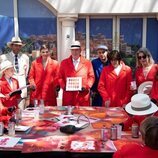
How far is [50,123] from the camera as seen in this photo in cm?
363

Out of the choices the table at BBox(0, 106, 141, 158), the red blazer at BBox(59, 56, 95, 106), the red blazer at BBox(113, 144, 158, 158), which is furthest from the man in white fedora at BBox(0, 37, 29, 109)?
the red blazer at BBox(113, 144, 158, 158)

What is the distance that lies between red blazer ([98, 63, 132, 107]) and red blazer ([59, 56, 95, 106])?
33cm

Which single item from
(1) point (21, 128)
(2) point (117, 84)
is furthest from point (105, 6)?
(1) point (21, 128)

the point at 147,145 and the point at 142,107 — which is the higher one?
the point at 142,107

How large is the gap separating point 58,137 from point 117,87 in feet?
5.88

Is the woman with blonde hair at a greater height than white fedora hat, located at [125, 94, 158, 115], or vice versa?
the woman with blonde hair

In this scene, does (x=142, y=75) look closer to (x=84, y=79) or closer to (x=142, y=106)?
(x=84, y=79)

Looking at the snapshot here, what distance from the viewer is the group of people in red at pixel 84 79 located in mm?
4293

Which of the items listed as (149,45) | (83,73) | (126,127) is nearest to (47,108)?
(83,73)

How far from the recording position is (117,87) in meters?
4.67

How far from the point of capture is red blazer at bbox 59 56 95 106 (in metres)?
4.88

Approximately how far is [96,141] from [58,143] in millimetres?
364

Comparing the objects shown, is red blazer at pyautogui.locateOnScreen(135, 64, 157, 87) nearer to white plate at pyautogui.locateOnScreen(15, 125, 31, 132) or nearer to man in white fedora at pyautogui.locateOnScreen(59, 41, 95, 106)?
man in white fedora at pyautogui.locateOnScreen(59, 41, 95, 106)

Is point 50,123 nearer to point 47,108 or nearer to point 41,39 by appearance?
point 47,108
